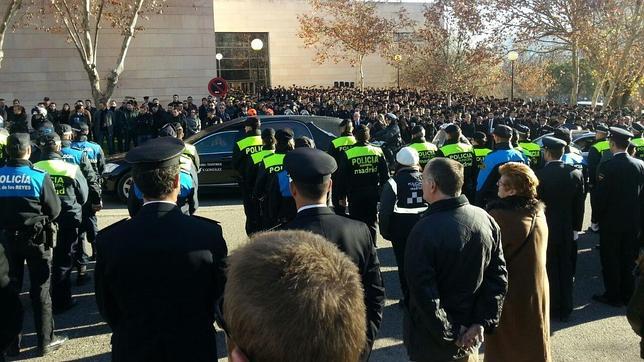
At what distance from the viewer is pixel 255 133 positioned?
8305 mm

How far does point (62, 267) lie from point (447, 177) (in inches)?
170

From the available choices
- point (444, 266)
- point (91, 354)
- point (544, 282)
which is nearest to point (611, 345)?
point (544, 282)

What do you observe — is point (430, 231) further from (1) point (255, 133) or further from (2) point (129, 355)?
(1) point (255, 133)

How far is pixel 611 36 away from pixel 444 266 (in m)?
27.5

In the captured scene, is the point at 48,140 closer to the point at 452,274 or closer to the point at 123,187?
the point at 452,274

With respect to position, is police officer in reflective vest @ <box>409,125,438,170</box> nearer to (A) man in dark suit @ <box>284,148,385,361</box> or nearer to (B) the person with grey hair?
(B) the person with grey hair

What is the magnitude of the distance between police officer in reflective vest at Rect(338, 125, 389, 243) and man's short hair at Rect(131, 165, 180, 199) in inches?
180

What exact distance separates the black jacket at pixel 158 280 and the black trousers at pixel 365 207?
4.58 m

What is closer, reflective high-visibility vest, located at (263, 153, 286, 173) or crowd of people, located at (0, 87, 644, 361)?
crowd of people, located at (0, 87, 644, 361)

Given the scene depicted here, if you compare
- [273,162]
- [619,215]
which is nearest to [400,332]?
[273,162]

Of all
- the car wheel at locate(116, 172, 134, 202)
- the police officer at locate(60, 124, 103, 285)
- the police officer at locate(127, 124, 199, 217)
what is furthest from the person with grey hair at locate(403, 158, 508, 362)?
the car wheel at locate(116, 172, 134, 202)

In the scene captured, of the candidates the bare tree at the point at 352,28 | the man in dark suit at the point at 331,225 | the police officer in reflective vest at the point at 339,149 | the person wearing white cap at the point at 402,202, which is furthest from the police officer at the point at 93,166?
the bare tree at the point at 352,28

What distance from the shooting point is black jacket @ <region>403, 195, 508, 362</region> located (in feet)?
10.6

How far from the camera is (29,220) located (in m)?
4.75
